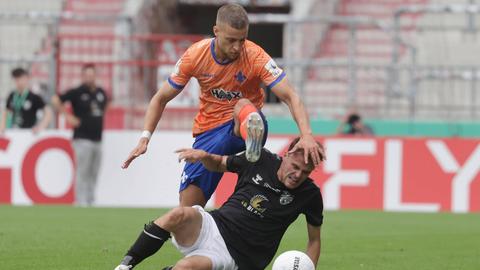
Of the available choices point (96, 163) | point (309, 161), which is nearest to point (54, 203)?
point (96, 163)

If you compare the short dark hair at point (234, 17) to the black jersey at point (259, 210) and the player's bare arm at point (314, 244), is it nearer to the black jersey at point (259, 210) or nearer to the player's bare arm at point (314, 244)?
the black jersey at point (259, 210)

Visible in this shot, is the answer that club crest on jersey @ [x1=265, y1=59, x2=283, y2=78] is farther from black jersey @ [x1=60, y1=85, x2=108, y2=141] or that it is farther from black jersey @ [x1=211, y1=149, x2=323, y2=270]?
black jersey @ [x1=60, y1=85, x2=108, y2=141]

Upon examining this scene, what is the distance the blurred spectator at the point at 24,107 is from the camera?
19969mm

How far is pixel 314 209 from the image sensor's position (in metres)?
8.93

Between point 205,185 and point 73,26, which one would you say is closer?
point 205,185

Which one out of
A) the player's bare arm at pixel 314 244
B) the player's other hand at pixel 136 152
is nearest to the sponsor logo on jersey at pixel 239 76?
the player's other hand at pixel 136 152

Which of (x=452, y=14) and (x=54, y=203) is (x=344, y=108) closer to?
(x=452, y=14)

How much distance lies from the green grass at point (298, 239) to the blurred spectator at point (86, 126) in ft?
4.94

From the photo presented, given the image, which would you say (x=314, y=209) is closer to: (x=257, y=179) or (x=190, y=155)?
(x=257, y=179)

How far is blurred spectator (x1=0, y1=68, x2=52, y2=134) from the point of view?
1997 cm

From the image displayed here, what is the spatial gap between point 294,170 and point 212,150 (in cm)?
159

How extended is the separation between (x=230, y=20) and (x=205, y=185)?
1624 millimetres

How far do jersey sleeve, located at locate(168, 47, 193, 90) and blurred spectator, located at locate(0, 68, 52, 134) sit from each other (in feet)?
34.3

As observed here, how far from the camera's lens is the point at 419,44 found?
2495 centimetres
